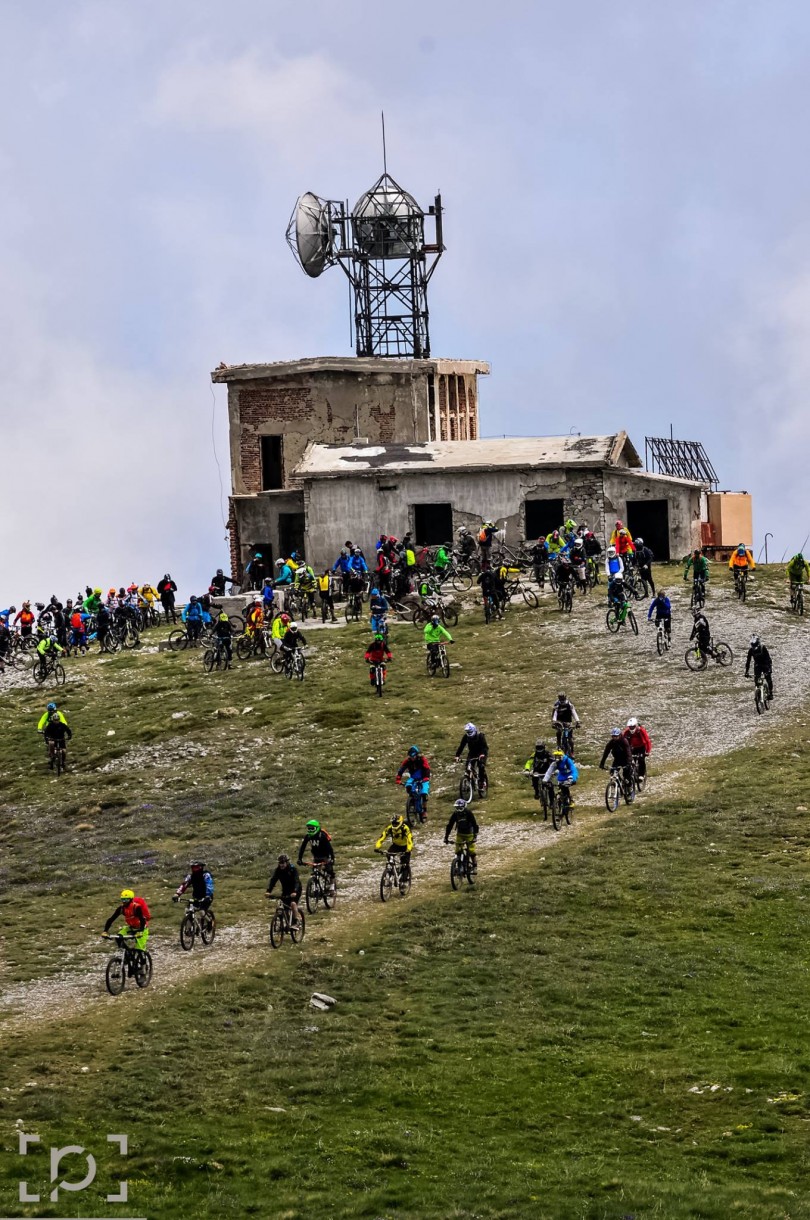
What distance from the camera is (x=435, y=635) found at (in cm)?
5016

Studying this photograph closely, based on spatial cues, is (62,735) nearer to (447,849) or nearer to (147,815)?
(147,815)

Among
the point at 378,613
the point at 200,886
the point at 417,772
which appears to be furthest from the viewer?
the point at 378,613

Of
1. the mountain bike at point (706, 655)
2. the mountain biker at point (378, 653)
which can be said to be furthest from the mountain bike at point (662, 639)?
the mountain biker at point (378, 653)

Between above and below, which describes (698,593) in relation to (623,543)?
below

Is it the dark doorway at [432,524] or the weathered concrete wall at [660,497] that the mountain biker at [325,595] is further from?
the weathered concrete wall at [660,497]

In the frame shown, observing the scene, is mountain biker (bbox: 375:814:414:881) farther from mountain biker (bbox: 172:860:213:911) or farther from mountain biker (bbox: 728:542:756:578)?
mountain biker (bbox: 728:542:756:578)

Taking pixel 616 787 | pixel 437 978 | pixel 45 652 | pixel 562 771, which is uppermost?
pixel 45 652

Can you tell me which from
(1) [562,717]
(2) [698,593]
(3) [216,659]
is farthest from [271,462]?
(1) [562,717]

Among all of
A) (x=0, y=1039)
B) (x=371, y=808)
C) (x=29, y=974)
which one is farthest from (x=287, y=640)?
(x=0, y=1039)

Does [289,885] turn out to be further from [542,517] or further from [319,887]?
[542,517]

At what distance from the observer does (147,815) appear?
4316 cm

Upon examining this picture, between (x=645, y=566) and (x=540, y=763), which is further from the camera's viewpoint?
(x=645, y=566)

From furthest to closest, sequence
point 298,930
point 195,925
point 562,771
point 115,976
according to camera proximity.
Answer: point 562,771, point 195,925, point 298,930, point 115,976

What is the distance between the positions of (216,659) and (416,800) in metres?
17.8
